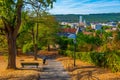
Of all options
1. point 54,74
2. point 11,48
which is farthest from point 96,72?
point 11,48

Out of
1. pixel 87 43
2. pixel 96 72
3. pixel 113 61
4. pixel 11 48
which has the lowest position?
pixel 87 43

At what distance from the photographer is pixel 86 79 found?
65.3ft

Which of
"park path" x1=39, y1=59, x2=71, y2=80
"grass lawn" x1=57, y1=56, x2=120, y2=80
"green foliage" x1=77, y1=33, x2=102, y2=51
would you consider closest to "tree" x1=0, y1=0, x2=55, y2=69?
"park path" x1=39, y1=59, x2=71, y2=80

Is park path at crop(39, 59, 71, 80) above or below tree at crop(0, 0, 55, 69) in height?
below

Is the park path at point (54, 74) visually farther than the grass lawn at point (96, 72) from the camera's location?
Yes

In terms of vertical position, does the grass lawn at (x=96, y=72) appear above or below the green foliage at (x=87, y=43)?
above

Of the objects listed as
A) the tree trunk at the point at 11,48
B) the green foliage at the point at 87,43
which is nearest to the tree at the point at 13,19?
the tree trunk at the point at 11,48

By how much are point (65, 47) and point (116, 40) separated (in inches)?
1661

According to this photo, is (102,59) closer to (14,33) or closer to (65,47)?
(14,33)

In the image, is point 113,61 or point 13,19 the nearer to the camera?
point 113,61

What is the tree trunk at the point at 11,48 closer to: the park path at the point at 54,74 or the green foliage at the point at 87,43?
the park path at the point at 54,74

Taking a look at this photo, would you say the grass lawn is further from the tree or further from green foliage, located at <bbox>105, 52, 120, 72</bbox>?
the tree

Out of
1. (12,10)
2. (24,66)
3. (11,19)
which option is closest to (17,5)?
(12,10)

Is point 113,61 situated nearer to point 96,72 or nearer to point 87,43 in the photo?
point 96,72
